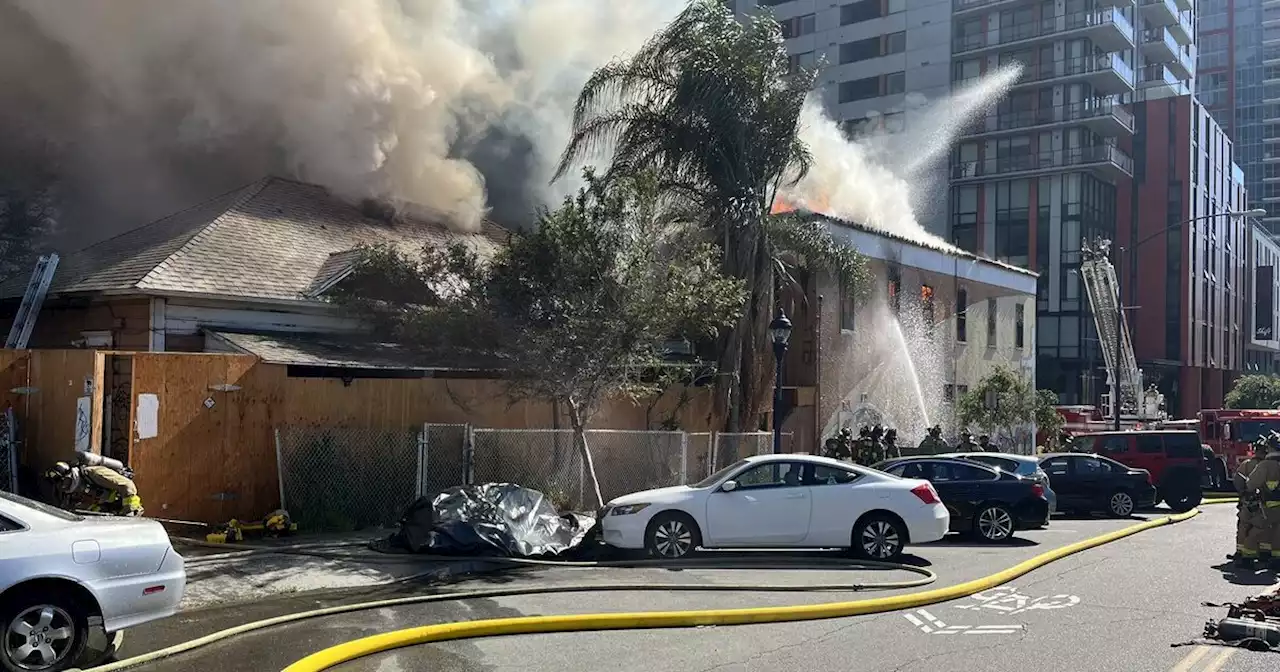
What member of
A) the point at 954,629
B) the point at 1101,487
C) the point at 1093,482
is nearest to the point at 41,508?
the point at 954,629

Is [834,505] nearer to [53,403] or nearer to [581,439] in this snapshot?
[581,439]

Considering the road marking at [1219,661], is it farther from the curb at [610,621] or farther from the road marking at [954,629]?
the curb at [610,621]

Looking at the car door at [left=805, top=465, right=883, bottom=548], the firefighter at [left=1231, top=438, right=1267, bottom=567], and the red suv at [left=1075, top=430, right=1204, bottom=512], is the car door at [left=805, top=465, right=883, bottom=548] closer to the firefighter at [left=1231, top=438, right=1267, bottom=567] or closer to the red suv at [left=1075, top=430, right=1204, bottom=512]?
the firefighter at [left=1231, top=438, right=1267, bottom=567]

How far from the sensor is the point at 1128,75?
56156 mm

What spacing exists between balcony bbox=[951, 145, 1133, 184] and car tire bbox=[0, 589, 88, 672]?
54.1 meters

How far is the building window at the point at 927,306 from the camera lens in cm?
2542

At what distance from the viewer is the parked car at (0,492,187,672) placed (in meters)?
5.89

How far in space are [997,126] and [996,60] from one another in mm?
3542

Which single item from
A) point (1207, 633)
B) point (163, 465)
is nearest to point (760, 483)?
point (1207, 633)

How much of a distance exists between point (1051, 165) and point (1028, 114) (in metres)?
3.43

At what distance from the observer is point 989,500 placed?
1344 cm

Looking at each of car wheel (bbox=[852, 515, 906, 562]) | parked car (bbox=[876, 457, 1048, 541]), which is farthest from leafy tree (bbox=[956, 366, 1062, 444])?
car wheel (bbox=[852, 515, 906, 562])

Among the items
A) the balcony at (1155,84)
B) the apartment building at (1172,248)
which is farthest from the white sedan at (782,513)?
the balcony at (1155,84)

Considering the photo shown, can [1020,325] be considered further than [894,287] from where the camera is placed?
Yes
